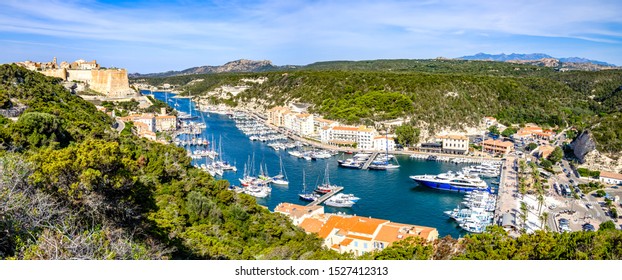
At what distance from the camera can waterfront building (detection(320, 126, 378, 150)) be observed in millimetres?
32312

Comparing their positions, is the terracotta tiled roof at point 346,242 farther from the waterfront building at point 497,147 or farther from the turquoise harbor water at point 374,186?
the waterfront building at point 497,147

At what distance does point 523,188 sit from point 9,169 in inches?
822

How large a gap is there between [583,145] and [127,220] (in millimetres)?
30879

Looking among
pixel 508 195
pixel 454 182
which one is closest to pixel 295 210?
pixel 454 182

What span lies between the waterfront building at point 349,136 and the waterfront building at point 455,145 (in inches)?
201

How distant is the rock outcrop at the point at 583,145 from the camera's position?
2748 cm

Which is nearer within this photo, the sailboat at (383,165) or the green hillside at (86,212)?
the green hillside at (86,212)

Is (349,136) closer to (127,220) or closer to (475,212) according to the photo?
(475,212)

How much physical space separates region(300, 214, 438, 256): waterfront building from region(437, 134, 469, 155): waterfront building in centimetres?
1806

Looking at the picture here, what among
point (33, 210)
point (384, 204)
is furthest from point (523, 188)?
point (33, 210)

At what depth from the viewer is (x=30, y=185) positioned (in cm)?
384

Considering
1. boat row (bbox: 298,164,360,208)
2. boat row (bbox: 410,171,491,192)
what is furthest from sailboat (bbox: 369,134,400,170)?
boat row (bbox: 298,164,360,208)

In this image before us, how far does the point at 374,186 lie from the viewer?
22.5 metres

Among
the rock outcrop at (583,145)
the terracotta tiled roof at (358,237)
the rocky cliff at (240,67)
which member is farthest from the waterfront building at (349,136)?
the rocky cliff at (240,67)
